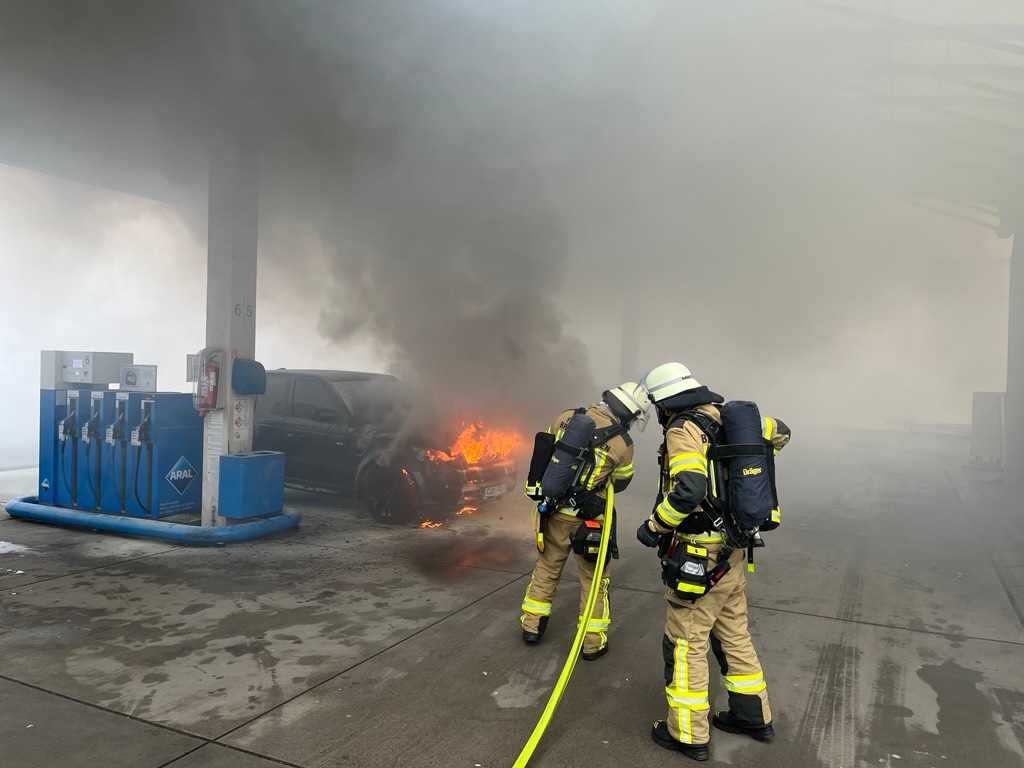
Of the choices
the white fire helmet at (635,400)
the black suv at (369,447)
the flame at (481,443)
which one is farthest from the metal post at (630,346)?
the white fire helmet at (635,400)

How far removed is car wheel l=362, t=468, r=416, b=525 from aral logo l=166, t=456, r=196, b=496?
1.75 meters

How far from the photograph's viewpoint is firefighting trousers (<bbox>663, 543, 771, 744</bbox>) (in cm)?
294

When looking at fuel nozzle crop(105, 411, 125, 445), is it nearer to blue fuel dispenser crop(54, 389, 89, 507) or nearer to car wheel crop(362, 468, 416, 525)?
blue fuel dispenser crop(54, 389, 89, 507)

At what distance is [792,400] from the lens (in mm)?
29766

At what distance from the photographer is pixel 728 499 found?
3031 millimetres

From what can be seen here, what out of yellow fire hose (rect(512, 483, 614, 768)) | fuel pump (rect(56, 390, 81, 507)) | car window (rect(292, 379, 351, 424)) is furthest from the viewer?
car window (rect(292, 379, 351, 424))

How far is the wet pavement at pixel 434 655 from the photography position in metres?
2.97

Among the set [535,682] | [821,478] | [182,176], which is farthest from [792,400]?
Result: [535,682]

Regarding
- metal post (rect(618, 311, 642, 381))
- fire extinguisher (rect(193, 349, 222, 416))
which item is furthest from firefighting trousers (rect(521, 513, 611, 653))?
metal post (rect(618, 311, 642, 381))

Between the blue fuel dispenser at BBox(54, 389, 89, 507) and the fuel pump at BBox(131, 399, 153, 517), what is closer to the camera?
the fuel pump at BBox(131, 399, 153, 517)

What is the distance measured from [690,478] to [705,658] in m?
0.82

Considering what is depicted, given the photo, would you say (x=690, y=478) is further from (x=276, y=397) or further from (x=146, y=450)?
(x=276, y=397)

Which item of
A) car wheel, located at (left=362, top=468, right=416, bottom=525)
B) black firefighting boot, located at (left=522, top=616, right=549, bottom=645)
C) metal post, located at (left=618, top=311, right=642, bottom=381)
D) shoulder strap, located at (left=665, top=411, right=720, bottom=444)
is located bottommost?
black firefighting boot, located at (left=522, top=616, right=549, bottom=645)

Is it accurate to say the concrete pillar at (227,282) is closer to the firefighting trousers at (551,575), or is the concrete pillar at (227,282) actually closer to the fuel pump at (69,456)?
the fuel pump at (69,456)
